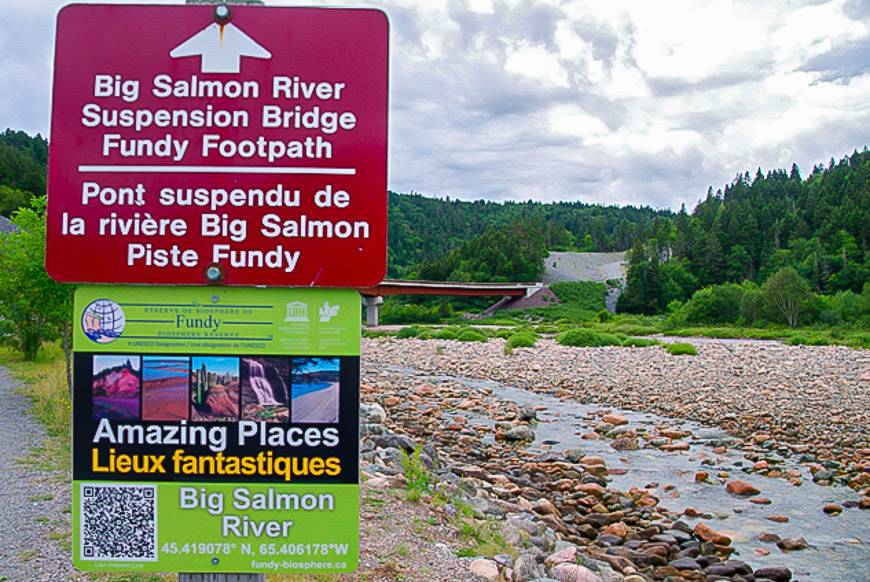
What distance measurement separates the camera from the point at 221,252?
2.71 m

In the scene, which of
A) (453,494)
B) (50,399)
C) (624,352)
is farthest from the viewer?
(624,352)

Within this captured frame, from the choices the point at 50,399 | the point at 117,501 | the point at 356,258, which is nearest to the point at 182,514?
the point at 117,501

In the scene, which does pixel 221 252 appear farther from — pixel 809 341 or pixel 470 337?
pixel 470 337

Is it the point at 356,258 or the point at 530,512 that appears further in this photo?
the point at 530,512

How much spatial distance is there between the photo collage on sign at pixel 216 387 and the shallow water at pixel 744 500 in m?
7.77

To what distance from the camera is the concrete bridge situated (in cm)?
6675

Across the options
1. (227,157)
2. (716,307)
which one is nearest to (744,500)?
A: (227,157)

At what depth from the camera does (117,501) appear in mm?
2748

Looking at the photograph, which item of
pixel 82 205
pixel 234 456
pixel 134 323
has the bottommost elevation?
pixel 234 456

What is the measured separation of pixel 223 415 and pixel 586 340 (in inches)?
1600

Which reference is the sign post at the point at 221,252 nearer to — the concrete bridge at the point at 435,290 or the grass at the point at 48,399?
the grass at the point at 48,399

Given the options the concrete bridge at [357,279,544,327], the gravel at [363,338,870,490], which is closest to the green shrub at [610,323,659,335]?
the gravel at [363,338,870,490]

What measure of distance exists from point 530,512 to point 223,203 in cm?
792

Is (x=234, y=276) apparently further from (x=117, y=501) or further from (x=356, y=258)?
(x=117, y=501)
